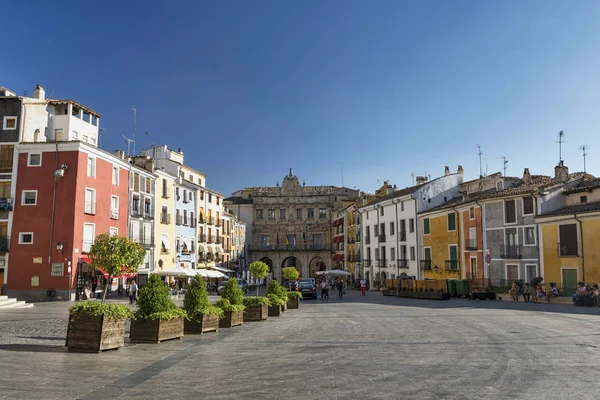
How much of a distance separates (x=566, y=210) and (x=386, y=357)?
2931 cm

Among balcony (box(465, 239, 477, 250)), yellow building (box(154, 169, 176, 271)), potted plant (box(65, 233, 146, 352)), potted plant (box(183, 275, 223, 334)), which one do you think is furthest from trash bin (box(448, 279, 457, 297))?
potted plant (box(65, 233, 146, 352))

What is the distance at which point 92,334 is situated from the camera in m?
12.5

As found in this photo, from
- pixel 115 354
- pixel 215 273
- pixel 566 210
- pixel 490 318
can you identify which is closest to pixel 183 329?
pixel 115 354

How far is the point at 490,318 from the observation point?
22.8 metres

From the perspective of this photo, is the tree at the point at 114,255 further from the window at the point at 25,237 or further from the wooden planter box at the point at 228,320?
the window at the point at 25,237

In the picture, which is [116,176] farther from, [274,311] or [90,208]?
[274,311]

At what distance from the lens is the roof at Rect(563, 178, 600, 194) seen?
122 ft

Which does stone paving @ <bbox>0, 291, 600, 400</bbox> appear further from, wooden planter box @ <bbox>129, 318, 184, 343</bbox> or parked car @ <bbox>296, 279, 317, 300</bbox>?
parked car @ <bbox>296, 279, 317, 300</bbox>

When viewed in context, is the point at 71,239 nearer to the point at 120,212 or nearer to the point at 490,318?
the point at 120,212

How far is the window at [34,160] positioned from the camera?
39.7m

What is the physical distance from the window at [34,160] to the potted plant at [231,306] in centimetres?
2686

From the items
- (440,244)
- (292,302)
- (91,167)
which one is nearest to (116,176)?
(91,167)

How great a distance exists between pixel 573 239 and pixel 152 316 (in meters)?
30.5

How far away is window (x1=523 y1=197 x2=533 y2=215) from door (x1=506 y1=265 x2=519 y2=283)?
168 inches
